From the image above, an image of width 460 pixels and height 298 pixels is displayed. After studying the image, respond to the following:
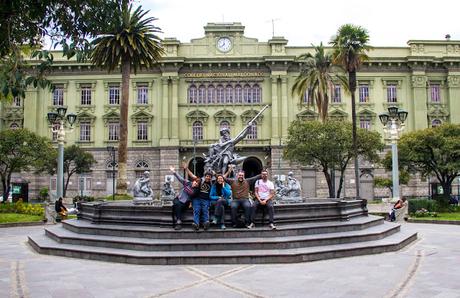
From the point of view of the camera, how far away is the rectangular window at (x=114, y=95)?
175 ft

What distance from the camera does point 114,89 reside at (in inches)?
2112

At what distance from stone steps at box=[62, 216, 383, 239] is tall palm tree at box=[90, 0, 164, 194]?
19127 mm

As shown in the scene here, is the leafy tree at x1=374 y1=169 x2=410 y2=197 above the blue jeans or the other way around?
above

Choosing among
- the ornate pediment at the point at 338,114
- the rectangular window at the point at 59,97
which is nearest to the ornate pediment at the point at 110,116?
the rectangular window at the point at 59,97

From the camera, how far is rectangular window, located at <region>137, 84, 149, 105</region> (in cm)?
5300

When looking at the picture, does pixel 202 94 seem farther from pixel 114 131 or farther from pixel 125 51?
pixel 125 51

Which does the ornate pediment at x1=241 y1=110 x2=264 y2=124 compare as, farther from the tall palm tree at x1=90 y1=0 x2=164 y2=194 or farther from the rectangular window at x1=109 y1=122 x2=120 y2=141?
the tall palm tree at x1=90 y1=0 x2=164 y2=194

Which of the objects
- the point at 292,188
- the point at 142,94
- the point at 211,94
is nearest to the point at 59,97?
Answer: the point at 142,94

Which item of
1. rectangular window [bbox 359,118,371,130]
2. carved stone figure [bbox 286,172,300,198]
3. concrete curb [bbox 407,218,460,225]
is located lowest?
concrete curb [bbox 407,218,460,225]

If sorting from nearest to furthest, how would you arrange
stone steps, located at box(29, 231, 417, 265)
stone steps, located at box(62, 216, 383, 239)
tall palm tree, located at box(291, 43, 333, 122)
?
stone steps, located at box(29, 231, 417, 265)
stone steps, located at box(62, 216, 383, 239)
tall palm tree, located at box(291, 43, 333, 122)

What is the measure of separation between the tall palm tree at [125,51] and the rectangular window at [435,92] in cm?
3294

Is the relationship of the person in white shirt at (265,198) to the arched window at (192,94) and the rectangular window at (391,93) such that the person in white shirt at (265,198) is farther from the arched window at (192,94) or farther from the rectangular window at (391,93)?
the rectangular window at (391,93)

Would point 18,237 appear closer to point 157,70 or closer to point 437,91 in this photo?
point 157,70

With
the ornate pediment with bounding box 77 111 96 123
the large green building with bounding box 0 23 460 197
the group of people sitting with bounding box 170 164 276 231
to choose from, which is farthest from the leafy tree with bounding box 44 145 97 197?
the group of people sitting with bounding box 170 164 276 231
